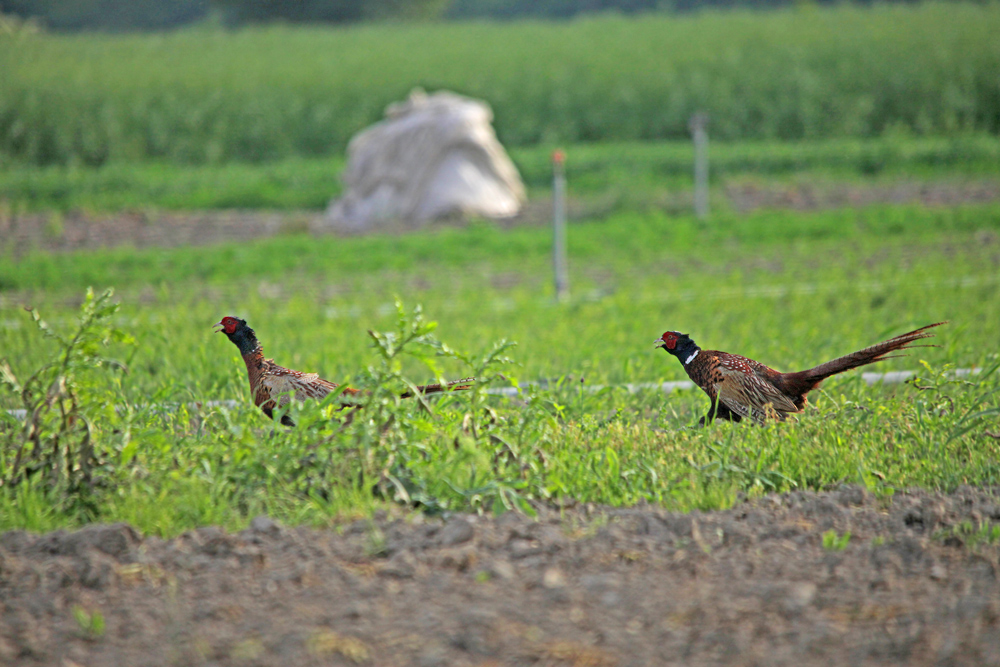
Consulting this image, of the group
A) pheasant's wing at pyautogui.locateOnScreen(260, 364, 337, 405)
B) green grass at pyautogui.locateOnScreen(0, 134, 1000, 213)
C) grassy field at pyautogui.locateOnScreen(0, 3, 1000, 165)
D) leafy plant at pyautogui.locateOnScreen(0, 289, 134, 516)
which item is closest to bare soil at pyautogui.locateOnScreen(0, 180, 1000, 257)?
green grass at pyautogui.locateOnScreen(0, 134, 1000, 213)

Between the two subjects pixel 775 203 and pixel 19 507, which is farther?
pixel 775 203

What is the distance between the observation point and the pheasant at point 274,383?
3951 millimetres

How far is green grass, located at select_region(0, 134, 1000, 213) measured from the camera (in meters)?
17.0

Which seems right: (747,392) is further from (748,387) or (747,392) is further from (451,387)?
(451,387)

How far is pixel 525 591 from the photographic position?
8.66 ft

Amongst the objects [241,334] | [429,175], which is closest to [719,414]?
[241,334]

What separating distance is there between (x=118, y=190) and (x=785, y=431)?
16619mm

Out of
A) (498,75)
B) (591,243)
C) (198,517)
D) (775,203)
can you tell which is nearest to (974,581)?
(198,517)

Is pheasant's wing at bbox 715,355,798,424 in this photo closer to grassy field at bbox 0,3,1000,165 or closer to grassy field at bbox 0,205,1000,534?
grassy field at bbox 0,205,1000,534

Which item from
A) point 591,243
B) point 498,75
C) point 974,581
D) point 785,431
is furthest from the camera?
point 498,75

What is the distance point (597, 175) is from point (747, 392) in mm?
14076

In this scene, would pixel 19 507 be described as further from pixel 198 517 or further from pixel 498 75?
pixel 498 75

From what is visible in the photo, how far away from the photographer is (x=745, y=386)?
417 cm

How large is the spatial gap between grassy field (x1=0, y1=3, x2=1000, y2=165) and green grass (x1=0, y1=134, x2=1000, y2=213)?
2.90m
